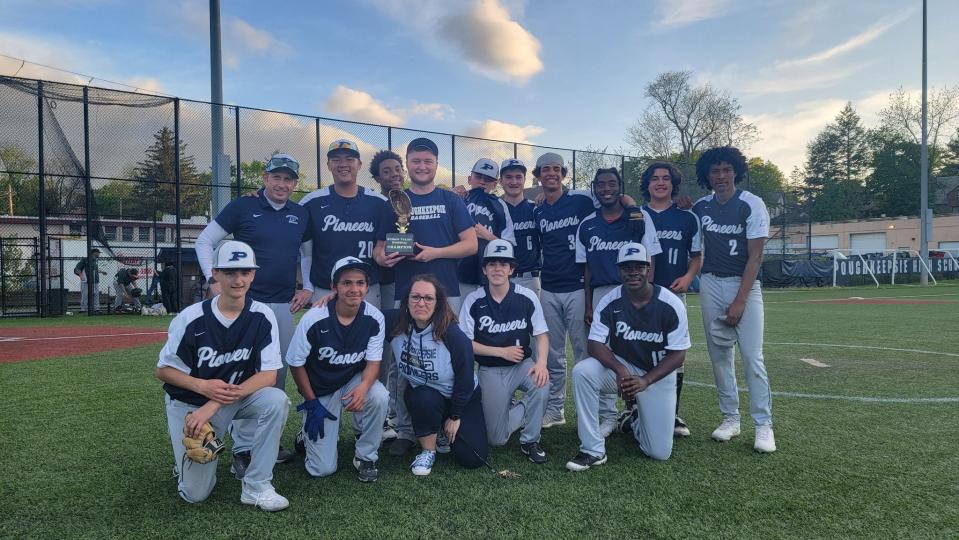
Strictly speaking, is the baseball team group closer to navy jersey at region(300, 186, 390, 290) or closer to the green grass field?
navy jersey at region(300, 186, 390, 290)

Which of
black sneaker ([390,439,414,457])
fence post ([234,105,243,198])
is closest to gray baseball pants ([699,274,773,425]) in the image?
black sneaker ([390,439,414,457])

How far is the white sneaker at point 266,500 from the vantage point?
10.2 feet

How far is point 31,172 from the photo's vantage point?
1454 centimetres

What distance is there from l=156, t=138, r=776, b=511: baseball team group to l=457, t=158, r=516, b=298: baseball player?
0.03 m

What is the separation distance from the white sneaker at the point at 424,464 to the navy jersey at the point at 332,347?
72 cm

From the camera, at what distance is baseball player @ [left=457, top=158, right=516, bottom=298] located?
4.96 m

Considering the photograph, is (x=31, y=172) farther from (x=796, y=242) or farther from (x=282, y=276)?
(x=796, y=242)

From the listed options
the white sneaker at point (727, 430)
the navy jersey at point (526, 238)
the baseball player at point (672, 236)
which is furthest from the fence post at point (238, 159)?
the white sneaker at point (727, 430)

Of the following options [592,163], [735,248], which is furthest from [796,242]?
[735,248]

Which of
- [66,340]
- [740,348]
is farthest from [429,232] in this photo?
[66,340]

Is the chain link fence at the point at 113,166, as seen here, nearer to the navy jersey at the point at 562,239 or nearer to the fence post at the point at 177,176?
the fence post at the point at 177,176

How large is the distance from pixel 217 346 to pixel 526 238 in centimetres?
304

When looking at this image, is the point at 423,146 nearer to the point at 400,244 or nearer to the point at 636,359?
the point at 400,244

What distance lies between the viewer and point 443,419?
4000 millimetres
